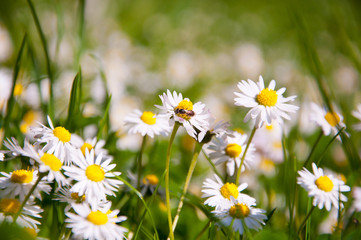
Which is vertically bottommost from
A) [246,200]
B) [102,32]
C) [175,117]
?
[102,32]

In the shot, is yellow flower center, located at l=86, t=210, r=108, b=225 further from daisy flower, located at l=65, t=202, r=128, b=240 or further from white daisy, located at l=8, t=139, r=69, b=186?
white daisy, located at l=8, t=139, r=69, b=186

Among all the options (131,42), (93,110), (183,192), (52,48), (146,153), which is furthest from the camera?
(131,42)

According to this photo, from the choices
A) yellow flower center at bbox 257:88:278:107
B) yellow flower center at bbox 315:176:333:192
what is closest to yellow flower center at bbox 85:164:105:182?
yellow flower center at bbox 257:88:278:107

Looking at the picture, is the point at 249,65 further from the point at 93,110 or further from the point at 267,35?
the point at 93,110

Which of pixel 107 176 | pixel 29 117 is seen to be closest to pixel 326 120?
pixel 107 176

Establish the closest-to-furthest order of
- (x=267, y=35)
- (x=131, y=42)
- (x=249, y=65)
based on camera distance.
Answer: (x=249, y=65), (x=131, y=42), (x=267, y=35)

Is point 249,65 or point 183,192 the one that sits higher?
point 183,192

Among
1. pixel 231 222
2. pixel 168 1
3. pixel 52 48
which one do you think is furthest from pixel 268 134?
pixel 168 1

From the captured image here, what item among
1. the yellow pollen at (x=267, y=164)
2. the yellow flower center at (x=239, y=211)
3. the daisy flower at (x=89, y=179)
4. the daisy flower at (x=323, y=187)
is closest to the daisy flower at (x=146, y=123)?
the daisy flower at (x=89, y=179)
